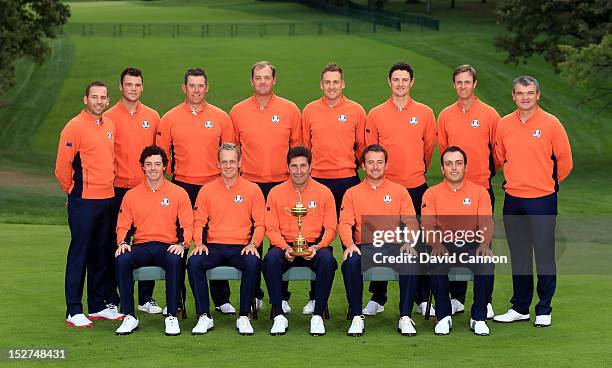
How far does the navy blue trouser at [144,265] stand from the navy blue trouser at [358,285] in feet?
5.67

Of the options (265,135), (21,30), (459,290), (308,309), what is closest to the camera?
(308,309)

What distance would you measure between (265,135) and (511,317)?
3.39 m

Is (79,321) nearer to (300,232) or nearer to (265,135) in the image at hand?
(300,232)

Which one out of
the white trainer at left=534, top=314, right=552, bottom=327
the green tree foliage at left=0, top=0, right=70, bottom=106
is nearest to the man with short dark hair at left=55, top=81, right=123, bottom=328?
the white trainer at left=534, top=314, right=552, bottom=327

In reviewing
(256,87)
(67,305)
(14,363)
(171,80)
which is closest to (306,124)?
(256,87)

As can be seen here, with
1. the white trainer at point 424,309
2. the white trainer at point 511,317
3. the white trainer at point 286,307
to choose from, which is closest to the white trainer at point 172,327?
the white trainer at point 286,307

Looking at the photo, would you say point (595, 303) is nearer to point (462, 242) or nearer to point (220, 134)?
point (462, 242)

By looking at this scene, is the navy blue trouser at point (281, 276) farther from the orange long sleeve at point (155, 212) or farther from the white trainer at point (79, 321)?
the white trainer at point (79, 321)

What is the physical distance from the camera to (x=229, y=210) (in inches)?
500

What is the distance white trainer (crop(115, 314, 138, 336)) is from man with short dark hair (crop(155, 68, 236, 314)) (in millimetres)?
1370

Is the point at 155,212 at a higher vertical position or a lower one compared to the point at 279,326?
higher

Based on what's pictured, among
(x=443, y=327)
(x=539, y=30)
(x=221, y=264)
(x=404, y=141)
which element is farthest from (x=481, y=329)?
(x=539, y=30)

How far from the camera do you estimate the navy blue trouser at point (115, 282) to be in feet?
42.7

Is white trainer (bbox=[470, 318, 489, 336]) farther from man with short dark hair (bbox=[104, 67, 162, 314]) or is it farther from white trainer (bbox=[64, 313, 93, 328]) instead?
white trainer (bbox=[64, 313, 93, 328])
